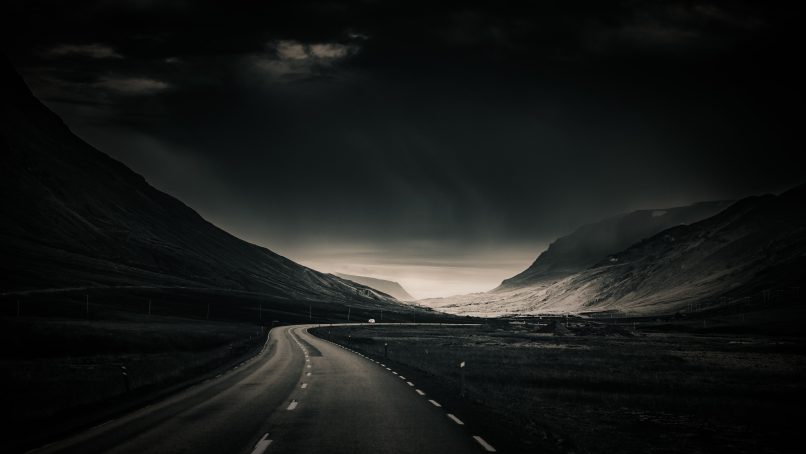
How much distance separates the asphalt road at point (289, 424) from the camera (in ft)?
42.7

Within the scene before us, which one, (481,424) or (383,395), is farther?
(383,395)

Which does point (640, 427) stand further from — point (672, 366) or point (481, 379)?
point (672, 366)

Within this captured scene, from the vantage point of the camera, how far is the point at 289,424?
1578 centimetres

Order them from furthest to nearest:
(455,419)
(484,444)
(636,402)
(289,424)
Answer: (636,402) < (455,419) < (289,424) < (484,444)

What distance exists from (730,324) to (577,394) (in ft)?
475

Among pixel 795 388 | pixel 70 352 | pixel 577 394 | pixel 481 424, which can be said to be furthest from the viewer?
pixel 70 352

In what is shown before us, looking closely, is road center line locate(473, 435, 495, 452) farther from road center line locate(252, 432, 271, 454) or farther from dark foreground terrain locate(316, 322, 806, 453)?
road center line locate(252, 432, 271, 454)

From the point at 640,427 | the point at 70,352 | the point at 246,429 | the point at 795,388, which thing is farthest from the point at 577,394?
the point at 70,352

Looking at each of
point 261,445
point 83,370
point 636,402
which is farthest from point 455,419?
point 83,370

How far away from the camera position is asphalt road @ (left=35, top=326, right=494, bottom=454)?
1300 centimetres

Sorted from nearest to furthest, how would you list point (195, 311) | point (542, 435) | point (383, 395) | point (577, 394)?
point (542, 435), point (383, 395), point (577, 394), point (195, 311)

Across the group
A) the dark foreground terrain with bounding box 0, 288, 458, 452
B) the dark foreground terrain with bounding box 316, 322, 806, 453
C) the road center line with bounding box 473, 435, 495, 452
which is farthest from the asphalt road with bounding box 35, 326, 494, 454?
the dark foreground terrain with bounding box 316, 322, 806, 453

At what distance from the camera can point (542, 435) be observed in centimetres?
1502

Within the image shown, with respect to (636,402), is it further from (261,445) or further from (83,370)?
(83,370)
